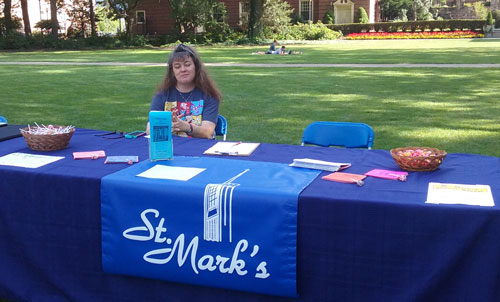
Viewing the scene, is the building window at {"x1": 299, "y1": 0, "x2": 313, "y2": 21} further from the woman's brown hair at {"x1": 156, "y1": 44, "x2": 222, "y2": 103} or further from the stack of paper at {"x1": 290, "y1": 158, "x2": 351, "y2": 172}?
the stack of paper at {"x1": 290, "y1": 158, "x2": 351, "y2": 172}

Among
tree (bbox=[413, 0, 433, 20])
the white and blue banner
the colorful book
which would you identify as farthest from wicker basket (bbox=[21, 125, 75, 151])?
tree (bbox=[413, 0, 433, 20])

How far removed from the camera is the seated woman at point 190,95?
466 cm

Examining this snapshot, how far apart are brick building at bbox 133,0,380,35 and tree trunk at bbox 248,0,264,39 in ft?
27.6

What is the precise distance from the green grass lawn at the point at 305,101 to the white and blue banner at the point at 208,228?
486 centimetres

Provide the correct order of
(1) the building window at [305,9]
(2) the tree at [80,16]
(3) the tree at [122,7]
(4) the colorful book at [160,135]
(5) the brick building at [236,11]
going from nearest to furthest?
(4) the colorful book at [160,135]
(3) the tree at [122,7]
(2) the tree at [80,16]
(5) the brick building at [236,11]
(1) the building window at [305,9]

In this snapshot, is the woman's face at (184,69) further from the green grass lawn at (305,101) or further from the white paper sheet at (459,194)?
the green grass lawn at (305,101)

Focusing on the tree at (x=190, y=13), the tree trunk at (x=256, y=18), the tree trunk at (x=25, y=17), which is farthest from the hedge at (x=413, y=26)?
the tree trunk at (x=25, y=17)

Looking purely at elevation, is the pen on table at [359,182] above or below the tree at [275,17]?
below

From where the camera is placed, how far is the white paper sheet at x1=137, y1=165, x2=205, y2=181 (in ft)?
9.70

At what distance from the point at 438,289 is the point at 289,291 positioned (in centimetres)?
69

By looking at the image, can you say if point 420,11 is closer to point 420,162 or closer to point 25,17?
point 25,17

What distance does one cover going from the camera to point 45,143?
12.0ft

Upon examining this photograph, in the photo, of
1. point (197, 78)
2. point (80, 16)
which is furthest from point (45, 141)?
point (80, 16)

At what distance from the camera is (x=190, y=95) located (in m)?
4.80
